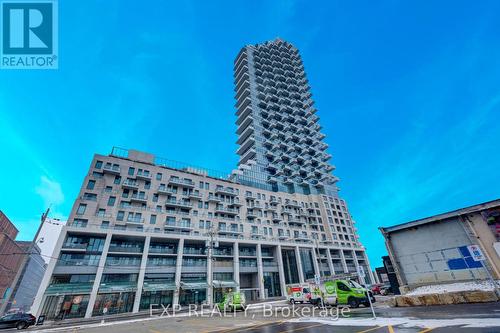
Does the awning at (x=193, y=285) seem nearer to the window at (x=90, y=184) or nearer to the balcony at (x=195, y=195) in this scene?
the balcony at (x=195, y=195)

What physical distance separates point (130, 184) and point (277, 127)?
2342 inches

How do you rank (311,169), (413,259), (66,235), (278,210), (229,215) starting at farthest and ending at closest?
(311,169), (278,210), (229,215), (66,235), (413,259)

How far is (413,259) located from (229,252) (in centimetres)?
3670

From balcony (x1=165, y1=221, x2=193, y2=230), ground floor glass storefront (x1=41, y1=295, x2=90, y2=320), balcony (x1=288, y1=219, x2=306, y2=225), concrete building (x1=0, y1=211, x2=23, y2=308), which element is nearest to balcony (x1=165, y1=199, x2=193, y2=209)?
balcony (x1=165, y1=221, x2=193, y2=230)

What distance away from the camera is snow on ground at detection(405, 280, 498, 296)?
43.0ft

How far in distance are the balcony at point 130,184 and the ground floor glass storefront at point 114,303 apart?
61.3 feet

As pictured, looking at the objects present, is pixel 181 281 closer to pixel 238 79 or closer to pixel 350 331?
pixel 350 331

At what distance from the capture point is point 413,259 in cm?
1723

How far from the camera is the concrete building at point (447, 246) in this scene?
1401 centimetres

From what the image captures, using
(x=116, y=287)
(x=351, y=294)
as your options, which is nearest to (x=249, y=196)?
(x=116, y=287)

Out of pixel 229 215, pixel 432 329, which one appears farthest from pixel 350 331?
pixel 229 215

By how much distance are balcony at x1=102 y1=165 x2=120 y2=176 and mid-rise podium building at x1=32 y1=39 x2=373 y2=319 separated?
173mm

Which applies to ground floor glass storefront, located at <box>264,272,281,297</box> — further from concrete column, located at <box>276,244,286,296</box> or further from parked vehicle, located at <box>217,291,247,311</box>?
parked vehicle, located at <box>217,291,247,311</box>

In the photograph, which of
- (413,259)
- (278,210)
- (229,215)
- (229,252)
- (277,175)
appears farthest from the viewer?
(277,175)
